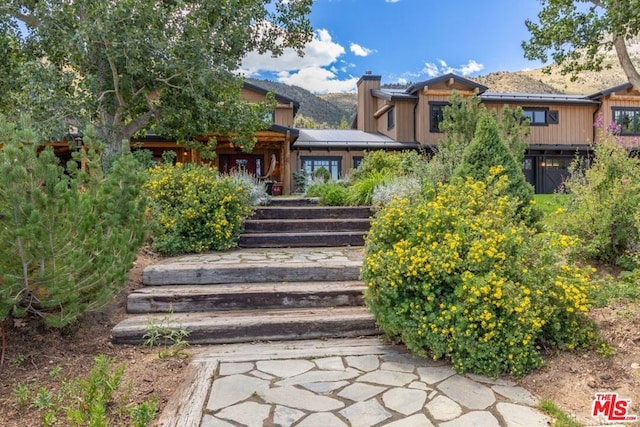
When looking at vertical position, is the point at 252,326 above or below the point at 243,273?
below

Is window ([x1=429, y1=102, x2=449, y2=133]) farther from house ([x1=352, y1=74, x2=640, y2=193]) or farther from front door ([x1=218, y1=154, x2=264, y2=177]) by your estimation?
front door ([x1=218, y1=154, x2=264, y2=177])

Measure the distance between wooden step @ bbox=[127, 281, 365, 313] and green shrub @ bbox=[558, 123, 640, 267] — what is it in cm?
296

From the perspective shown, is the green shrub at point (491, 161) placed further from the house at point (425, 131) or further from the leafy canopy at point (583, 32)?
the house at point (425, 131)

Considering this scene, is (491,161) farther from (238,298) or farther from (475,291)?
(238,298)

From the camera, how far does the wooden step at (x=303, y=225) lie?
6.27 metres

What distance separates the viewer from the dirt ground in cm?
243

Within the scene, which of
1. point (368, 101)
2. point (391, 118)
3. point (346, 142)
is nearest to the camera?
point (346, 142)

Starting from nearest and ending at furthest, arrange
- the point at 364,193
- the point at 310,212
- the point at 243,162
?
the point at 310,212, the point at 364,193, the point at 243,162

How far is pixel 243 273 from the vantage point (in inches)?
167

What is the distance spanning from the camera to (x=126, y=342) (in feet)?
10.7

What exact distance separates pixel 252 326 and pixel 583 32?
11453 millimetres

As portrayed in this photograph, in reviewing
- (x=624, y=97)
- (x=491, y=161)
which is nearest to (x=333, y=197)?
(x=491, y=161)

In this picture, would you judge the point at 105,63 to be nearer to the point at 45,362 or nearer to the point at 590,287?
the point at 45,362

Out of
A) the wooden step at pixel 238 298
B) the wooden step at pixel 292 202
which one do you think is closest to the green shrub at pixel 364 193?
the wooden step at pixel 292 202
